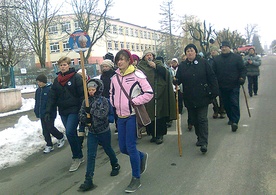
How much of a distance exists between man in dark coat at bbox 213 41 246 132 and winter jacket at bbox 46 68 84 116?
3.51 metres

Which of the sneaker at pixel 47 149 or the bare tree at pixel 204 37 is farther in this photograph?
the bare tree at pixel 204 37

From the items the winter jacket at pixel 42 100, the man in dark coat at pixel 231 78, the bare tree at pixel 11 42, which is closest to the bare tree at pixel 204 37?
the man in dark coat at pixel 231 78

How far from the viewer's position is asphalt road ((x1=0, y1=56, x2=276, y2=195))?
4172mm

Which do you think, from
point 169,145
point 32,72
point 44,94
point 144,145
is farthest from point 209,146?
point 32,72

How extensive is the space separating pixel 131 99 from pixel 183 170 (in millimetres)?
1576

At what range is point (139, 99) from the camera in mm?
4109

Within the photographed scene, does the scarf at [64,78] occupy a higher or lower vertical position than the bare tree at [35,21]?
lower

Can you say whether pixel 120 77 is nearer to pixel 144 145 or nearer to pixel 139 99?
pixel 139 99

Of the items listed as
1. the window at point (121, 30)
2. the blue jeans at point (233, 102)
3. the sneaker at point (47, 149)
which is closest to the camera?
the sneaker at point (47, 149)

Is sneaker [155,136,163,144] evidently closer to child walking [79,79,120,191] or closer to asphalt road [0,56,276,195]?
asphalt road [0,56,276,195]

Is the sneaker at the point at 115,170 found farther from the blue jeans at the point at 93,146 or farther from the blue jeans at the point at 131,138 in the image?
the blue jeans at the point at 131,138

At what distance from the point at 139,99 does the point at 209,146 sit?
2569 millimetres

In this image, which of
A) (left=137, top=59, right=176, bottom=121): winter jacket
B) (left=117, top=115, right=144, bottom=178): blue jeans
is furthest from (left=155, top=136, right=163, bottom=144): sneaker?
(left=117, top=115, right=144, bottom=178): blue jeans

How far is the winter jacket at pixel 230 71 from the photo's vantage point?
6980 millimetres
